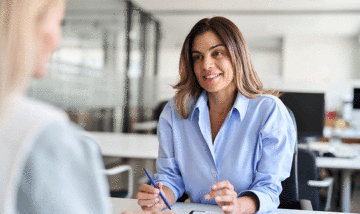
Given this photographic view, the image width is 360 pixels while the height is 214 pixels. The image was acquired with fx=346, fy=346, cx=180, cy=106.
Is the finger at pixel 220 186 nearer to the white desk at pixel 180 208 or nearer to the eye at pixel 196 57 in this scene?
the white desk at pixel 180 208

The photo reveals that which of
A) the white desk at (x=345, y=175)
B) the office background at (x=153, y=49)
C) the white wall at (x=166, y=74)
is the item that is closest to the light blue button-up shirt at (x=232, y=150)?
the white desk at (x=345, y=175)

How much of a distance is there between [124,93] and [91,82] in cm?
135

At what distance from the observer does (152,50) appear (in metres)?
8.46

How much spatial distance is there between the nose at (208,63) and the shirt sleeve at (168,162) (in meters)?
0.25

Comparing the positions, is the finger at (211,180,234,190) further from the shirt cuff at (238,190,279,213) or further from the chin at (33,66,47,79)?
the chin at (33,66,47,79)

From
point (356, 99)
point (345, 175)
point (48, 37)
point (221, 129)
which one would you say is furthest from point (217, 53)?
point (356, 99)

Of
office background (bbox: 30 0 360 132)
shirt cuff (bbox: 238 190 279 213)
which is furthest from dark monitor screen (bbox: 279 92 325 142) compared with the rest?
shirt cuff (bbox: 238 190 279 213)

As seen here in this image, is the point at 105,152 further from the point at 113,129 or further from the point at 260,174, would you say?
the point at 113,129

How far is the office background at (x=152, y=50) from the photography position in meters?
4.99

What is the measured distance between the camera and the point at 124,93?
702 cm

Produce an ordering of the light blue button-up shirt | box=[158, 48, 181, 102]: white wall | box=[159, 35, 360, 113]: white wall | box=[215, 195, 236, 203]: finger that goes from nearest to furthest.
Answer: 1. box=[215, 195, 236, 203]: finger
2. the light blue button-up shirt
3. box=[158, 48, 181, 102]: white wall
4. box=[159, 35, 360, 113]: white wall

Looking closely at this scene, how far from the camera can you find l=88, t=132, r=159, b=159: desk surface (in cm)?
266

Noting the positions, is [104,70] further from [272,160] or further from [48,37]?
[48,37]

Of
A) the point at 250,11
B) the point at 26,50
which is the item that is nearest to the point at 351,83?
the point at 250,11
